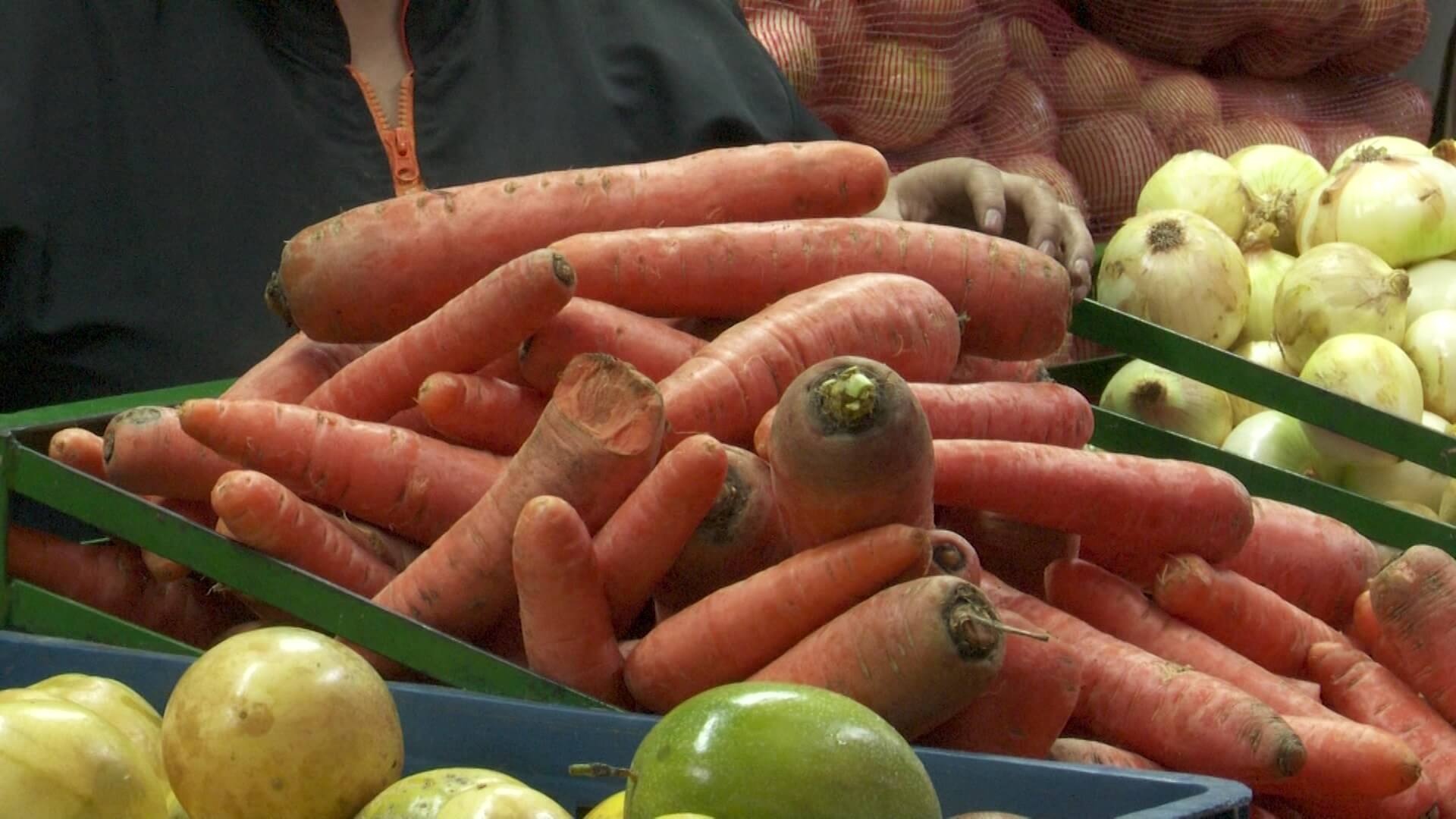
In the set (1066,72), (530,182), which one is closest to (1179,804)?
(530,182)

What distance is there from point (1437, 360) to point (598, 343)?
151cm

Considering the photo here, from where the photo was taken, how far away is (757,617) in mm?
927

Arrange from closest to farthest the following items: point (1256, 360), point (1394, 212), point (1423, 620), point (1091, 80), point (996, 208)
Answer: point (1423, 620), point (996, 208), point (1256, 360), point (1394, 212), point (1091, 80)

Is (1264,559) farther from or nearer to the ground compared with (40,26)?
nearer to the ground

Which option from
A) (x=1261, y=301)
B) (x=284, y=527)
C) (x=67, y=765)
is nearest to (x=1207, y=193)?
(x=1261, y=301)

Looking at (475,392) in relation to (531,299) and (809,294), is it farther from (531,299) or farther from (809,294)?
(809,294)

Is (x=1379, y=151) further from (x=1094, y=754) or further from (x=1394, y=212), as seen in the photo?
(x=1094, y=754)

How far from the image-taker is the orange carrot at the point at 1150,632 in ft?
3.65

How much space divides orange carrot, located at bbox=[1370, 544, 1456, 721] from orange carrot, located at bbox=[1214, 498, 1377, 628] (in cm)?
8

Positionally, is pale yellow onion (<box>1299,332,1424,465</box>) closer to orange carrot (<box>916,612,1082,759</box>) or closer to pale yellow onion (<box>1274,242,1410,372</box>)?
pale yellow onion (<box>1274,242,1410,372</box>)

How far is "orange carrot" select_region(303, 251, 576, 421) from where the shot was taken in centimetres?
102

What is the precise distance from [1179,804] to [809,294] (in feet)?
1.75

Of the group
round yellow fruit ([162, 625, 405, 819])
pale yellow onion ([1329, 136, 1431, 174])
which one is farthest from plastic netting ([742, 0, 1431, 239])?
round yellow fruit ([162, 625, 405, 819])

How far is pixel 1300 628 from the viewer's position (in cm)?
120
